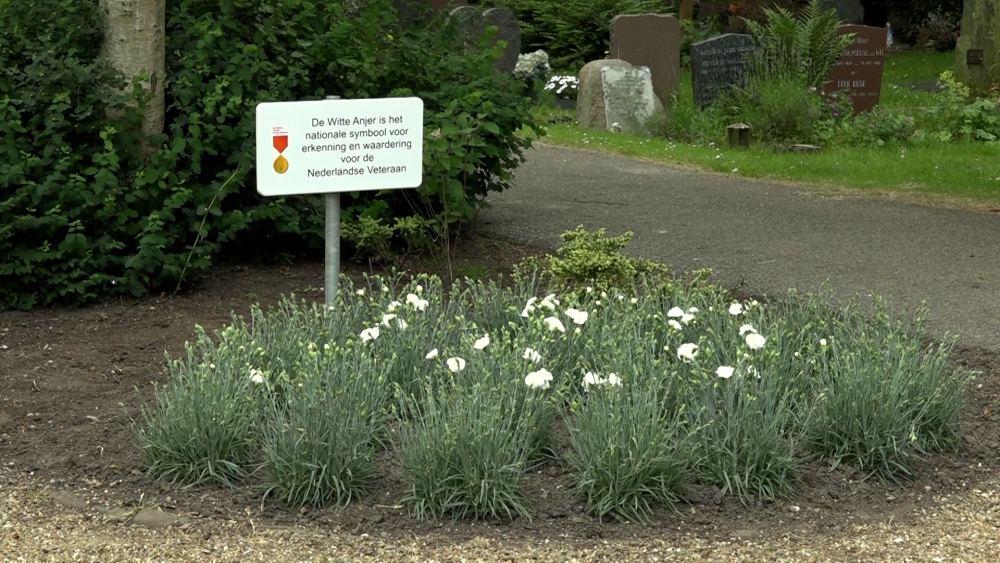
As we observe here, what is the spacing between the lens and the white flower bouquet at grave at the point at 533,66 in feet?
59.6

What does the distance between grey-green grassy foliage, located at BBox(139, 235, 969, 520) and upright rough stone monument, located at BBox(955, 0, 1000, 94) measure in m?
10.7

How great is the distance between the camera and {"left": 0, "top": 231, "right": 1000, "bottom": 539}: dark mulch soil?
4.07 meters

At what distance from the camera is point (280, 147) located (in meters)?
5.18

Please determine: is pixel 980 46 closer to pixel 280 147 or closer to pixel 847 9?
pixel 847 9

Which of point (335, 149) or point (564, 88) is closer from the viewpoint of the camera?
point (335, 149)

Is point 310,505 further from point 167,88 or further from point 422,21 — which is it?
point 422,21

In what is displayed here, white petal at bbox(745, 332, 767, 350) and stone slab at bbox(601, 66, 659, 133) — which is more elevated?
stone slab at bbox(601, 66, 659, 133)

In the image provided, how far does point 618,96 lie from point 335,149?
32.5 feet

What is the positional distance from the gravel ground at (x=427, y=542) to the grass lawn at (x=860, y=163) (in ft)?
20.9

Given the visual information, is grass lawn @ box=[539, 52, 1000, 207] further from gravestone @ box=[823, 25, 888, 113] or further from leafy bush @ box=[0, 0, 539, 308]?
leafy bush @ box=[0, 0, 539, 308]

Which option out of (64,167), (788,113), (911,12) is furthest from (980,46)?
(911,12)

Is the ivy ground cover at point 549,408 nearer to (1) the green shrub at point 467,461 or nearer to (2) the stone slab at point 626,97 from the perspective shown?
(1) the green shrub at point 467,461

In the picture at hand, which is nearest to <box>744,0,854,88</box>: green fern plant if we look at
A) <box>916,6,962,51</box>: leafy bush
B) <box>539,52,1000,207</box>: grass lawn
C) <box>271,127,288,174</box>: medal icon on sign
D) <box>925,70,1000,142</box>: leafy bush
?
<box>925,70,1000,142</box>: leafy bush

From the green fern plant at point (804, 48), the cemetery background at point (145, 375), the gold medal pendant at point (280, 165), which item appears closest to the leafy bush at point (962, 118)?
the green fern plant at point (804, 48)
